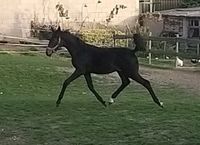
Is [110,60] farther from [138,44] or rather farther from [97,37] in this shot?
[97,37]

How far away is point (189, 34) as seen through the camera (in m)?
32.1

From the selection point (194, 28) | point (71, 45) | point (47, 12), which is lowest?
point (194, 28)

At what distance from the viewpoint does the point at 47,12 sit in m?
31.1

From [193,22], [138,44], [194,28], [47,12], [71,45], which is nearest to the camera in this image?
[138,44]

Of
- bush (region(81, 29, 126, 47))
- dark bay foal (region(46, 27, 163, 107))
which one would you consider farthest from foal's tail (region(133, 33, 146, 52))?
bush (region(81, 29, 126, 47))

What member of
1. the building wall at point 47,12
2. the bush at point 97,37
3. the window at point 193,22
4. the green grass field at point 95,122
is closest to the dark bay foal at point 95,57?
the green grass field at point 95,122

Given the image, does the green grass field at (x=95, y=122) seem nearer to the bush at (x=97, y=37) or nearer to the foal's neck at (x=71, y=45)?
the foal's neck at (x=71, y=45)

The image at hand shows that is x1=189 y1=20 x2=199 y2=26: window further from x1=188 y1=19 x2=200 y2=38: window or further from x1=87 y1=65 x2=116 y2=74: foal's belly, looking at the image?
x1=87 y1=65 x2=116 y2=74: foal's belly

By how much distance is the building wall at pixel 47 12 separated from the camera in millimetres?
29609

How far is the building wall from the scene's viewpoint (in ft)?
97.1

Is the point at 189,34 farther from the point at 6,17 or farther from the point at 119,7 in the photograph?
the point at 6,17

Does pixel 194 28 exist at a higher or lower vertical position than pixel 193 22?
lower

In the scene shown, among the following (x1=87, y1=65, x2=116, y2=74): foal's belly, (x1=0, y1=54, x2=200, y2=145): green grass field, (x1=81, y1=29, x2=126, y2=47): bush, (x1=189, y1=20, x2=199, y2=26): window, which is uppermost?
(x1=189, y1=20, x2=199, y2=26): window

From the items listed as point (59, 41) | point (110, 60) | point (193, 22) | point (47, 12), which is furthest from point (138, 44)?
point (193, 22)
